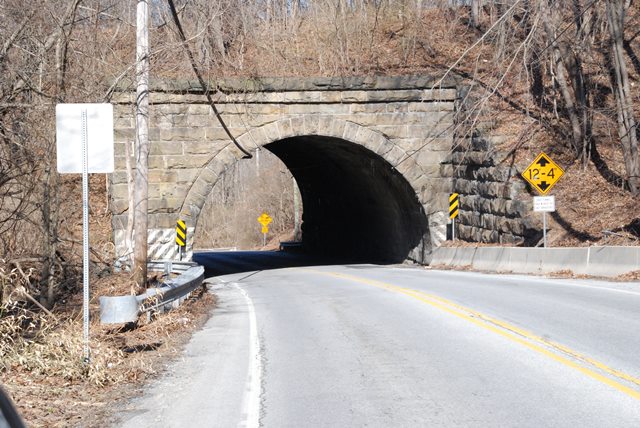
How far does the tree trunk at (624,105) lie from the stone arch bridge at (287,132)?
6.33m

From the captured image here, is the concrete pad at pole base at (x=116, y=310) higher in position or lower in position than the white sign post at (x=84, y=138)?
lower

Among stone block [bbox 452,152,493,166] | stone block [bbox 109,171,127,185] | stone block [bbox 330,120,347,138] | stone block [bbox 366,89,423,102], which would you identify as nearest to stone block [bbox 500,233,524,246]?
stone block [bbox 452,152,493,166]

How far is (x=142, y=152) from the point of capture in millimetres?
15352

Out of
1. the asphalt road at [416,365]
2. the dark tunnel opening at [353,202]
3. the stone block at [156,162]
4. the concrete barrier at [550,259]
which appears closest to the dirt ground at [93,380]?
the asphalt road at [416,365]

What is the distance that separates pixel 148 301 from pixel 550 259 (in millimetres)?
11504

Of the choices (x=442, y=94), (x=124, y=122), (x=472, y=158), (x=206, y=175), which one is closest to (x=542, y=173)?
(x=472, y=158)

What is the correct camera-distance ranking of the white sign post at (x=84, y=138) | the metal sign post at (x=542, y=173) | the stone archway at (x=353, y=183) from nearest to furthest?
the white sign post at (x=84, y=138) → the metal sign post at (x=542, y=173) → the stone archway at (x=353, y=183)

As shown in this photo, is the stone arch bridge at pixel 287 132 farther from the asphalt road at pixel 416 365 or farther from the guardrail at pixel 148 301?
the asphalt road at pixel 416 365

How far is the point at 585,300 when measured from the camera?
1323 centimetres

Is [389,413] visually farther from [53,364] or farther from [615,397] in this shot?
[53,364]

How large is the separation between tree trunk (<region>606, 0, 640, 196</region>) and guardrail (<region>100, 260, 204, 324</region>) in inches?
483

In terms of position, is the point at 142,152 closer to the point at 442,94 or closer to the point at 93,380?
the point at 93,380

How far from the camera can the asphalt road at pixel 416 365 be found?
637cm

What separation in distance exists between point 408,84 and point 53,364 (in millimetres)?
21179
